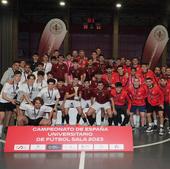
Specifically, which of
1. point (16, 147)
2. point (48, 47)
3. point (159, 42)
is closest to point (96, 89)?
point (16, 147)

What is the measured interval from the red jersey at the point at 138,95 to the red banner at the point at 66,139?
247 centimetres

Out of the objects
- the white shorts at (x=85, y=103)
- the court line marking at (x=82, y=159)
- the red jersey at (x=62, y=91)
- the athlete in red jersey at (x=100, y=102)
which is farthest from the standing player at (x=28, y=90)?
the court line marking at (x=82, y=159)

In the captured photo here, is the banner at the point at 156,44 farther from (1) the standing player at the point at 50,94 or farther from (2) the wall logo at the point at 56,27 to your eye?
(1) the standing player at the point at 50,94

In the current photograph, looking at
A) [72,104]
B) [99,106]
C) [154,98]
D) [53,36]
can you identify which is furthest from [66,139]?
[53,36]

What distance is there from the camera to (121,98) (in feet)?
29.4

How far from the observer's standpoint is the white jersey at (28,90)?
329 inches

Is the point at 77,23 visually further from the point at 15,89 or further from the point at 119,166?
the point at 119,166

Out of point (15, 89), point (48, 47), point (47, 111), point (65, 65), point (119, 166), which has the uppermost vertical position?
point (48, 47)

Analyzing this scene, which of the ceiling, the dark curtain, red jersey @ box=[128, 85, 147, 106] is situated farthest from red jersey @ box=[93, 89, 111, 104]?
the ceiling

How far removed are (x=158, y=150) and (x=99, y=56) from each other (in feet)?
15.7

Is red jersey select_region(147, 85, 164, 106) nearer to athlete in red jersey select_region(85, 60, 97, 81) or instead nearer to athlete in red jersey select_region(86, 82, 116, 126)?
athlete in red jersey select_region(86, 82, 116, 126)

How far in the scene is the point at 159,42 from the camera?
1591 centimetres

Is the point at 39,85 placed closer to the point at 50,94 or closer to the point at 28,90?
the point at 28,90

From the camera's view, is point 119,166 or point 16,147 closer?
point 119,166
